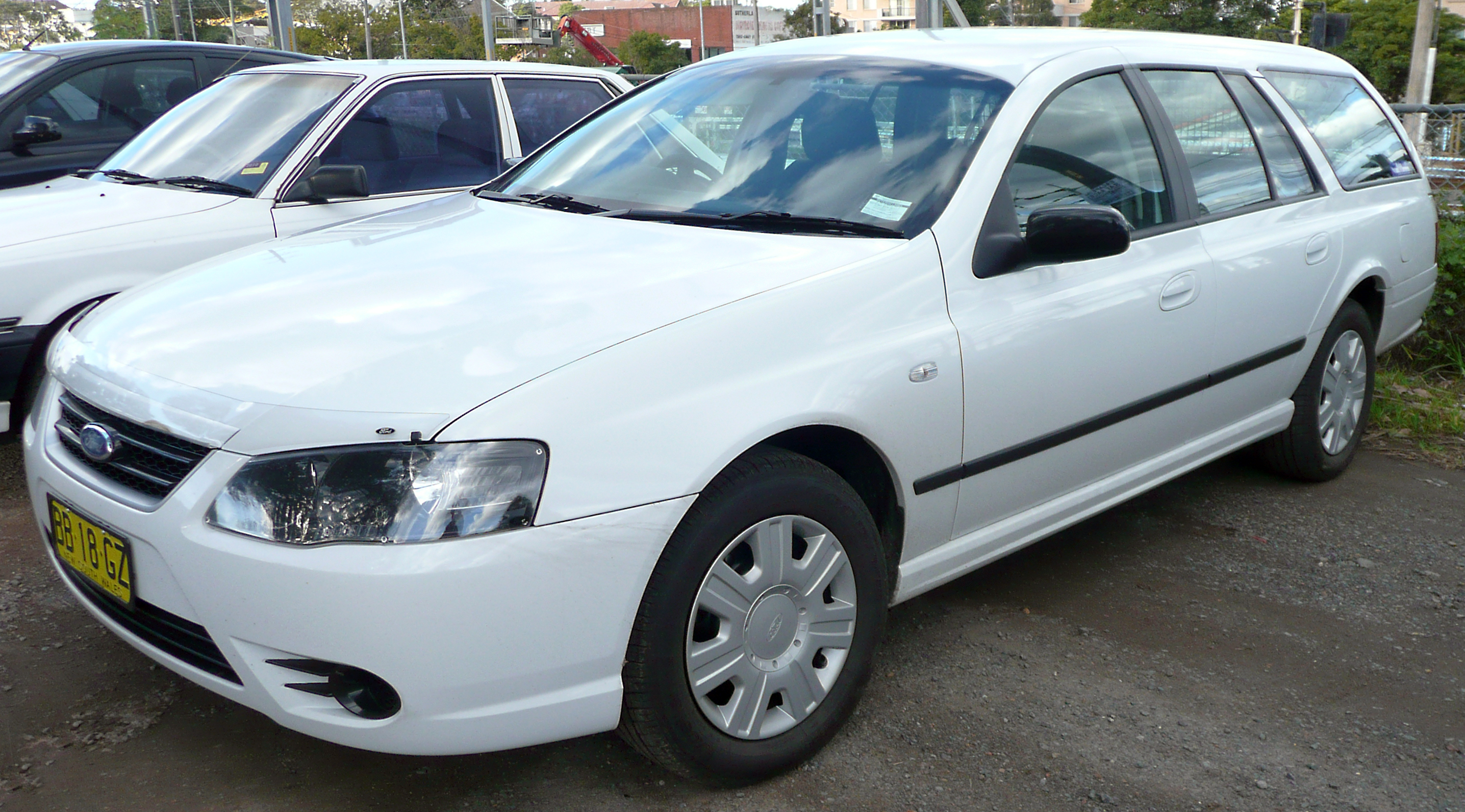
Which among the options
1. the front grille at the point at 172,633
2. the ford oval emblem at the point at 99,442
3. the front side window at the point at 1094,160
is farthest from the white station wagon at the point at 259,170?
the front grille at the point at 172,633

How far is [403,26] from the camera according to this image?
59.8 metres

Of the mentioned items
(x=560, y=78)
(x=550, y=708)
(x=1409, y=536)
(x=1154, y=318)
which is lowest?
(x=1409, y=536)

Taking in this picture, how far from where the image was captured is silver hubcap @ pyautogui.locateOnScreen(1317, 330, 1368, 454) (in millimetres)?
4191

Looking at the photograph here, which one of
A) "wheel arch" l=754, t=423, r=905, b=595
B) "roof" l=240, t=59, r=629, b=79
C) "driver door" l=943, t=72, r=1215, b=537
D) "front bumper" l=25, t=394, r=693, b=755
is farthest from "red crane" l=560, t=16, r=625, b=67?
"front bumper" l=25, t=394, r=693, b=755

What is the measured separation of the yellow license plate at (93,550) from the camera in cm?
220

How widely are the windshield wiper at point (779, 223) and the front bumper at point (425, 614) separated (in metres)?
0.88

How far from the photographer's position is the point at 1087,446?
3049 mm

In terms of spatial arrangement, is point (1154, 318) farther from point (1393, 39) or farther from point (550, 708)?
point (1393, 39)

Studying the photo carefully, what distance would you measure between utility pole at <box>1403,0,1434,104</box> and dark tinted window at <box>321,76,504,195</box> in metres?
25.9

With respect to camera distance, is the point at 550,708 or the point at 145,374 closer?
the point at 550,708

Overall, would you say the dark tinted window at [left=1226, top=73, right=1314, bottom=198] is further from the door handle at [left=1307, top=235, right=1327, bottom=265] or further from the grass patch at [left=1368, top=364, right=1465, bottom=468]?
the grass patch at [left=1368, top=364, right=1465, bottom=468]

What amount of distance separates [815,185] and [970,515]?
88cm

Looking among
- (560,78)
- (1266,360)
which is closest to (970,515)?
(1266,360)

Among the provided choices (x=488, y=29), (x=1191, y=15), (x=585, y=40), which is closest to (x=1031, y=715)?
(x=488, y=29)
